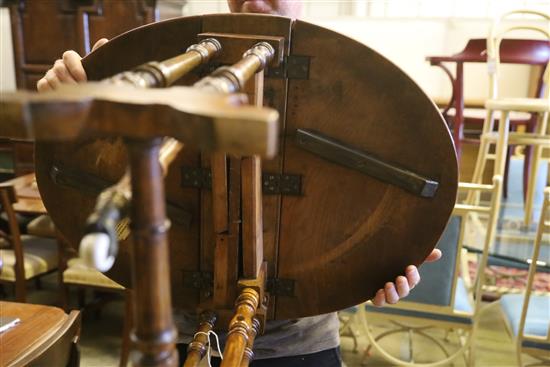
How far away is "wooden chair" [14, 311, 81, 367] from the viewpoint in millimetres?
1330

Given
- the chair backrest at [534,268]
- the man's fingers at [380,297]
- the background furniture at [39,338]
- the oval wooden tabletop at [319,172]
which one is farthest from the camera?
the chair backrest at [534,268]

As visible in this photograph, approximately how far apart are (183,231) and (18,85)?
294 centimetres

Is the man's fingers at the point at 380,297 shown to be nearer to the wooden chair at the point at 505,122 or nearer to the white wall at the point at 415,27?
the wooden chair at the point at 505,122

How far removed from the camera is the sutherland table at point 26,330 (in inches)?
52.3

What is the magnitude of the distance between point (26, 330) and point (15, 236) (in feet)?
2.96

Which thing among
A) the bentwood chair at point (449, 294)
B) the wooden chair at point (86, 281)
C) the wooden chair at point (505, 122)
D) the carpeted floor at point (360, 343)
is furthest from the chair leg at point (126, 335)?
the wooden chair at point (505, 122)

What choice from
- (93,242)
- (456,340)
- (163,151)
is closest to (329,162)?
(163,151)

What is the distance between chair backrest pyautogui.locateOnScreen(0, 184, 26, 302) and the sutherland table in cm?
67

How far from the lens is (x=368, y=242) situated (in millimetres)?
849

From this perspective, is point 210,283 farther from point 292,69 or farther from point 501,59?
point 501,59

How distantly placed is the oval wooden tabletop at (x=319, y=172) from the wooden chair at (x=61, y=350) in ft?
1.89

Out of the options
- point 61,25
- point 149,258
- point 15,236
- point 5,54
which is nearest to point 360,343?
point 15,236

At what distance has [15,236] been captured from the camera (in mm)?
2227

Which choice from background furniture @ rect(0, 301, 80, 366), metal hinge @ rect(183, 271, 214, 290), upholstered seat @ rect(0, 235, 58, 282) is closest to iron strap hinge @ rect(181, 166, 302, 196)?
metal hinge @ rect(183, 271, 214, 290)
